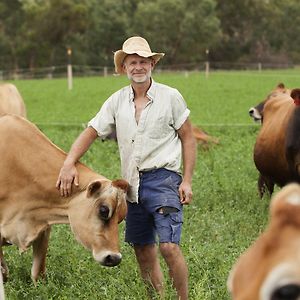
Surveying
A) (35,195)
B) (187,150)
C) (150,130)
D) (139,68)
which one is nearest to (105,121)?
(150,130)

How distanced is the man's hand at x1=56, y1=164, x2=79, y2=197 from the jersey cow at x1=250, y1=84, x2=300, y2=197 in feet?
10.9

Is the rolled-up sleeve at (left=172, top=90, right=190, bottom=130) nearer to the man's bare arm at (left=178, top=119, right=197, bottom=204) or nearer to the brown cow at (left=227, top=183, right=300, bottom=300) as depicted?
the man's bare arm at (left=178, top=119, right=197, bottom=204)

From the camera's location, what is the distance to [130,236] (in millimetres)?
5270

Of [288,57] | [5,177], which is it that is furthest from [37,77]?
[5,177]

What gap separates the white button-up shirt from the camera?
196 inches

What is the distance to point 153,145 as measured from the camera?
5004 mm

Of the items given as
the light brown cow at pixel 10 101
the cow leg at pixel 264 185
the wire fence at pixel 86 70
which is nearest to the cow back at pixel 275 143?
the cow leg at pixel 264 185

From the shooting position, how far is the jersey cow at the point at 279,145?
319 inches

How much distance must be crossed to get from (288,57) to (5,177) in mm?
68440

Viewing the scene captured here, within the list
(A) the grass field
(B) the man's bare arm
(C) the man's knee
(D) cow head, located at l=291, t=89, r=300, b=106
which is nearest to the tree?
(A) the grass field

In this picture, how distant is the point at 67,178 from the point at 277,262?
353 cm

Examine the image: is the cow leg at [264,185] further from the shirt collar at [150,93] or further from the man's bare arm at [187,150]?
the shirt collar at [150,93]

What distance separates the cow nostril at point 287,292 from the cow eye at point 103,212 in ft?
10.8

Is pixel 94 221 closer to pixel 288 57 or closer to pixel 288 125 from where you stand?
pixel 288 125
